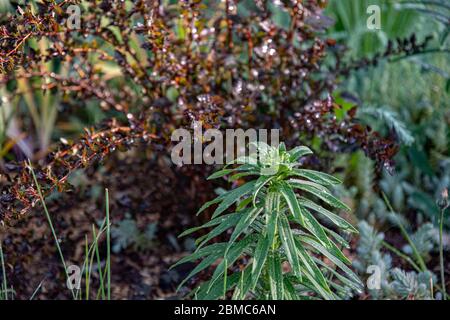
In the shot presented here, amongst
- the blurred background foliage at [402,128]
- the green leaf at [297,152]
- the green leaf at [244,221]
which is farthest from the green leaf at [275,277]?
the blurred background foliage at [402,128]

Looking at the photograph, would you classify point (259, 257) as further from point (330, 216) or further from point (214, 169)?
point (214, 169)

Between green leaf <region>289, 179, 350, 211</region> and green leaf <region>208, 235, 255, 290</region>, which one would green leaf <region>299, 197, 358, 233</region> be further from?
green leaf <region>208, 235, 255, 290</region>

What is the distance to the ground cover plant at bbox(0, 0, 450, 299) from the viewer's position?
1.98 metres

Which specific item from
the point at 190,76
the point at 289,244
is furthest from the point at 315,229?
the point at 190,76

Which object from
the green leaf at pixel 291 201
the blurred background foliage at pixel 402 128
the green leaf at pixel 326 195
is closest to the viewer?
the green leaf at pixel 291 201

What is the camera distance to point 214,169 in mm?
2654

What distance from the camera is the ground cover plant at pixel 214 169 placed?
1.98m

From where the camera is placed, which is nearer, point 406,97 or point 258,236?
point 258,236

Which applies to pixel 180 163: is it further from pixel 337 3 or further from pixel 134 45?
pixel 337 3

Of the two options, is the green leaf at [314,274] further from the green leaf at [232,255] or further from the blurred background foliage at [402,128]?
the blurred background foliage at [402,128]

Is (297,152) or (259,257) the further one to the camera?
(297,152)

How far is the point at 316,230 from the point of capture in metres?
1.87
